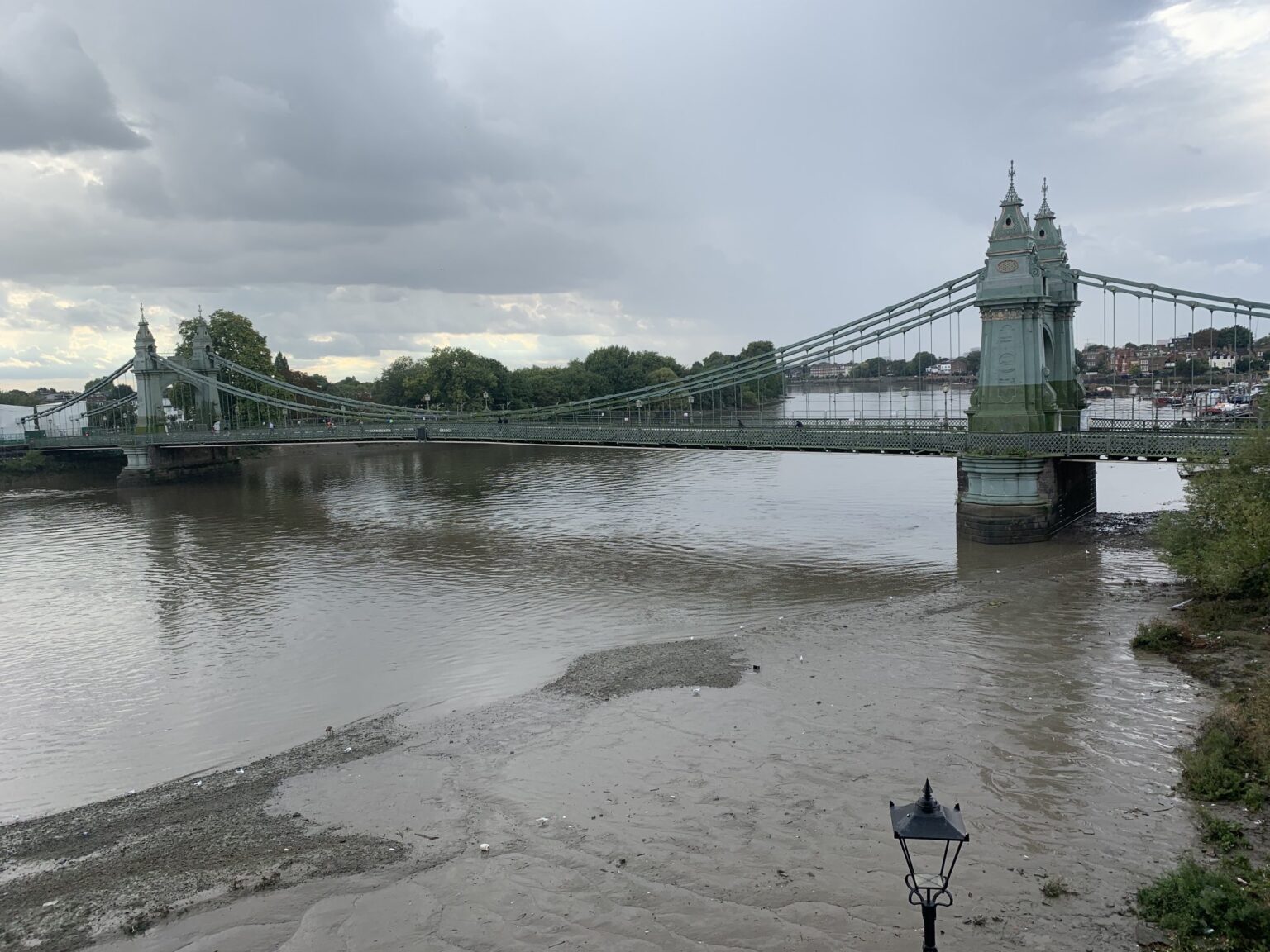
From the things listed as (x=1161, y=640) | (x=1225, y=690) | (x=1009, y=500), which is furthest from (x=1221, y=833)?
(x=1009, y=500)

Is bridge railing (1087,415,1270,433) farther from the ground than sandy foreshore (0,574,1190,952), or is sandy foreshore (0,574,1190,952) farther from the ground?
bridge railing (1087,415,1270,433)

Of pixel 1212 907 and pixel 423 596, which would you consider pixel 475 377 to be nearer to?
pixel 423 596

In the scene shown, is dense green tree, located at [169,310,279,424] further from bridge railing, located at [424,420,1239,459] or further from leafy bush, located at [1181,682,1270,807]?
leafy bush, located at [1181,682,1270,807]

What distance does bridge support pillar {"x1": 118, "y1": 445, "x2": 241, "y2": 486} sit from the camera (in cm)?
5447

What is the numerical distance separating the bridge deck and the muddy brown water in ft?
9.13

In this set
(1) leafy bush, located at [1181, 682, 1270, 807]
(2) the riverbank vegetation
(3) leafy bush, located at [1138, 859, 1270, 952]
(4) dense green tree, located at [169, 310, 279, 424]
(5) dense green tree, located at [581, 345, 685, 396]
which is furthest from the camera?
(5) dense green tree, located at [581, 345, 685, 396]

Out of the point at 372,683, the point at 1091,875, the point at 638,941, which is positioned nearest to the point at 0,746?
the point at 372,683

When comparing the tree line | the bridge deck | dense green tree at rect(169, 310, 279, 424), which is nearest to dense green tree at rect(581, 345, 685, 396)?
the tree line

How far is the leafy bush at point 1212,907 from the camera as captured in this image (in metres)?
7.11

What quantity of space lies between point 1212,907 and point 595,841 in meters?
5.65

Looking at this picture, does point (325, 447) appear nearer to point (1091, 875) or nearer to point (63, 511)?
point (63, 511)

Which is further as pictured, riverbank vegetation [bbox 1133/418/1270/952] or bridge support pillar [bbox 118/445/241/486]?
bridge support pillar [bbox 118/445/241/486]

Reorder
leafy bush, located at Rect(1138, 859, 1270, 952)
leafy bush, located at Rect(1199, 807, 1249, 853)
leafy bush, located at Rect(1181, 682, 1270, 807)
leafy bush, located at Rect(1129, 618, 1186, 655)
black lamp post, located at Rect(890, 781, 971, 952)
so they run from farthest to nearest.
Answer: leafy bush, located at Rect(1129, 618, 1186, 655), leafy bush, located at Rect(1181, 682, 1270, 807), leafy bush, located at Rect(1199, 807, 1249, 853), leafy bush, located at Rect(1138, 859, 1270, 952), black lamp post, located at Rect(890, 781, 971, 952)

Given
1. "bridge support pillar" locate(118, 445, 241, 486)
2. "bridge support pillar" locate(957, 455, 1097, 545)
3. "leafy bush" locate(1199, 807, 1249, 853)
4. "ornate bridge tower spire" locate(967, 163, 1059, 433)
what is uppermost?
"ornate bridge tower spire" locate(967, 163, 1059, 433)
